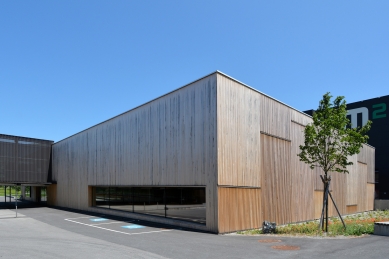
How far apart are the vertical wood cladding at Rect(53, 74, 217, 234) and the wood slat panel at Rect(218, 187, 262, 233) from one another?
46 centimetres

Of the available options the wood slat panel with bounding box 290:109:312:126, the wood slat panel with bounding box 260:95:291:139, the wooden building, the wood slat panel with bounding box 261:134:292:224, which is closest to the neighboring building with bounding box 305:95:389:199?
the wooden building

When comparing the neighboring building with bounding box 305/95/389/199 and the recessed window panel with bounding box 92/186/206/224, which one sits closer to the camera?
the recessed window panel with bounding box 92/186/206/224

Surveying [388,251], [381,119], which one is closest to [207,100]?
[388,251]

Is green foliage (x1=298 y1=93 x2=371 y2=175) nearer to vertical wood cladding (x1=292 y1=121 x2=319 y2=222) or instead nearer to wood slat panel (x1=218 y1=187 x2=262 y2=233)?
wood slat panel (x1=218 y1=187 x2=262 y2=233)

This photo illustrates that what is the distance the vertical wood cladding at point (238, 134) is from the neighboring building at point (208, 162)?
5cm

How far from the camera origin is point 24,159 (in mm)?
34344

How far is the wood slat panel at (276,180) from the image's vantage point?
19.3 meters

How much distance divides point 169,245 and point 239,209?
5.50 m

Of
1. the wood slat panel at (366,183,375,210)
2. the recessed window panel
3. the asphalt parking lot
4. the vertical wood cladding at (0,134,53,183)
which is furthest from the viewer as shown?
the wood slat panel at (366,183,375,210)

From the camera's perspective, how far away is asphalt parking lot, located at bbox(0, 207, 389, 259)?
35.7ft

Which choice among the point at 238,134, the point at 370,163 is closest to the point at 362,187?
the point at 370,163

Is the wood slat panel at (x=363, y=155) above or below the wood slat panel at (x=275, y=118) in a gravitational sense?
below

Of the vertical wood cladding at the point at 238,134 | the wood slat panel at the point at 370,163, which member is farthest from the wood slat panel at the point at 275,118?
the wood slat panel at the point at 370,163

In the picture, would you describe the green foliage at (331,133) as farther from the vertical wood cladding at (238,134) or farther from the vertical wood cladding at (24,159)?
the vertical wood cladding at (24,159)
